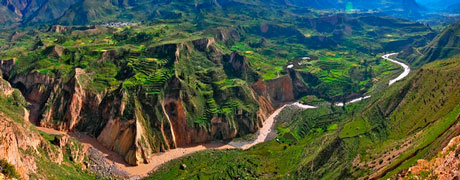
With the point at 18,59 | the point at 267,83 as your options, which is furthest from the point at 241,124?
the point at 18,59

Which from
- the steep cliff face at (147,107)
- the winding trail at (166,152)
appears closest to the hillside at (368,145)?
the winding trail at (166,152)

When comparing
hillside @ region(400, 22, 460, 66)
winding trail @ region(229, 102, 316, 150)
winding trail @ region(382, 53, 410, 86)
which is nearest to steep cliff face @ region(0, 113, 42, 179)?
winding trail @ region(229, 102, 316, 150)

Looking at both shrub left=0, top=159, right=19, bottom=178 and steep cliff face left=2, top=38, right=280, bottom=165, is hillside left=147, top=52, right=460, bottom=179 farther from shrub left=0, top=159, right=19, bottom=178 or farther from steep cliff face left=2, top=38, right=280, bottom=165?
shrub left=0, top=159, right=19, bottom=178

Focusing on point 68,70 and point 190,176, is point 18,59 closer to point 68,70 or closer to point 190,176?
point 68,70

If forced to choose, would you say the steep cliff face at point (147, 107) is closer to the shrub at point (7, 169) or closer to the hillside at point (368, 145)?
the hillside at point (368, 145)

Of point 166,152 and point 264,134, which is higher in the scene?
point 264,134

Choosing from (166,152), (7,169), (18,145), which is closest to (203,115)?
(166,152)

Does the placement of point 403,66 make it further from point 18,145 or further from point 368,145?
point 18,145

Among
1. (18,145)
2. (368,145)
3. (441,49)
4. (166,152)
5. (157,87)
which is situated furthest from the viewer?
(441,49)

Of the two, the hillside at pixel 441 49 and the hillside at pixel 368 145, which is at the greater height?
the hillside at pixel 441 49
